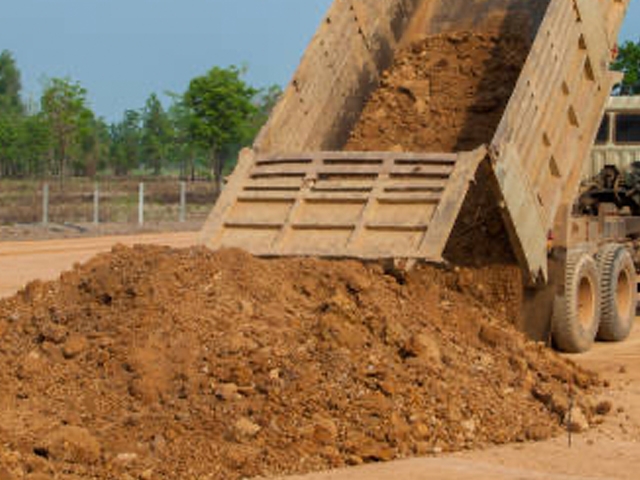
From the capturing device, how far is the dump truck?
8.91m

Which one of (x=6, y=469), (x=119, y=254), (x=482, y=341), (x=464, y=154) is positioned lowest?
(x=6, y=469)

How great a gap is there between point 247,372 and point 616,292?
18.0 feet

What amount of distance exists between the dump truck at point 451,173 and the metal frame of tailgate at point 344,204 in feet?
0.04

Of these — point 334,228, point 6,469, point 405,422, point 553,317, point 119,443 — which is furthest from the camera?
point 553,317

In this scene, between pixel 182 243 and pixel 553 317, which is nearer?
pixel 553 317

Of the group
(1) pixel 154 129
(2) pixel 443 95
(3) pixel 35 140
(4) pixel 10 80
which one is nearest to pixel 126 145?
(1) pixel 154 129

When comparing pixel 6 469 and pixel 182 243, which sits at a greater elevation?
pixel 182 243

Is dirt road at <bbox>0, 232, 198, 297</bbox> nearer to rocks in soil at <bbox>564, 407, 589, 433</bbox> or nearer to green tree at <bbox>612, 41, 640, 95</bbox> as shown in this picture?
rocks in soil at <bbox>564, 407, 589, 433</bbox>

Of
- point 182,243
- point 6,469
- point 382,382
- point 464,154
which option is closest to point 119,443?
point 6,469

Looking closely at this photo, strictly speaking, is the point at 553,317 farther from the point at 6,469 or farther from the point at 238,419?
the point at 6,469

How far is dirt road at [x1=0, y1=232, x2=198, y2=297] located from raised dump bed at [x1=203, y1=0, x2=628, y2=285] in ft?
11.2

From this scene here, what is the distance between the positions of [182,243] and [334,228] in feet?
48.4

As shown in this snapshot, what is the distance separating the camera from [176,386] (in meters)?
7.01

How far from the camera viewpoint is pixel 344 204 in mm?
9188
